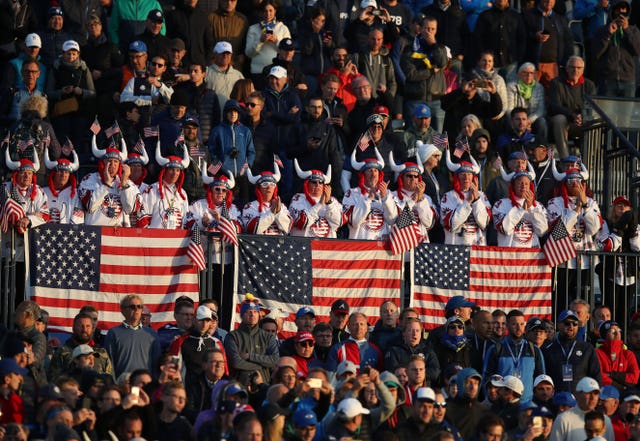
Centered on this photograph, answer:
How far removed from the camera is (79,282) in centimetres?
2361

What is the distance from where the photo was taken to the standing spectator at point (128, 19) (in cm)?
2912

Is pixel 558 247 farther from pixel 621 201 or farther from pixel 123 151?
pixel 123 151

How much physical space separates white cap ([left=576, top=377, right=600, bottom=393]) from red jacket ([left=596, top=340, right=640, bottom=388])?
1.88 meters

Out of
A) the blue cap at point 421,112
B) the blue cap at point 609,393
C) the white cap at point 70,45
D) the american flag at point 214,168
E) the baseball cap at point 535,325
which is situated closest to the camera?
the blue cap at point 609,393

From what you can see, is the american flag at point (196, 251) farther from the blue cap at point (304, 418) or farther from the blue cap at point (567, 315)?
the blue cap at point (304, 418)

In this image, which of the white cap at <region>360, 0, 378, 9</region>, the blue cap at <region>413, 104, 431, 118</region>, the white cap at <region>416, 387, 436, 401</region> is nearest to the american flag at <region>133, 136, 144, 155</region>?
the blue cap at <region>413, 104, 431, 118</region>

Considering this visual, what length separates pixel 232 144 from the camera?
26.7 meters

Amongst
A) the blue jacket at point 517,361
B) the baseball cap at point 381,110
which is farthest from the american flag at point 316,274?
the baseball cap at point 381,110

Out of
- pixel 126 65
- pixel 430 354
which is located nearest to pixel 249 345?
pixel 430 354

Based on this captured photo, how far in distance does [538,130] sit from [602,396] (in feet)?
25.2

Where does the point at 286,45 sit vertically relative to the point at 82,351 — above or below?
above

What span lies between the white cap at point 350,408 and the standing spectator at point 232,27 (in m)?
10.5

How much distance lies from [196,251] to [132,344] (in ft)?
7.63

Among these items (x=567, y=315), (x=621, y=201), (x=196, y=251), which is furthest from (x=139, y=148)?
(x=621, y=201)
